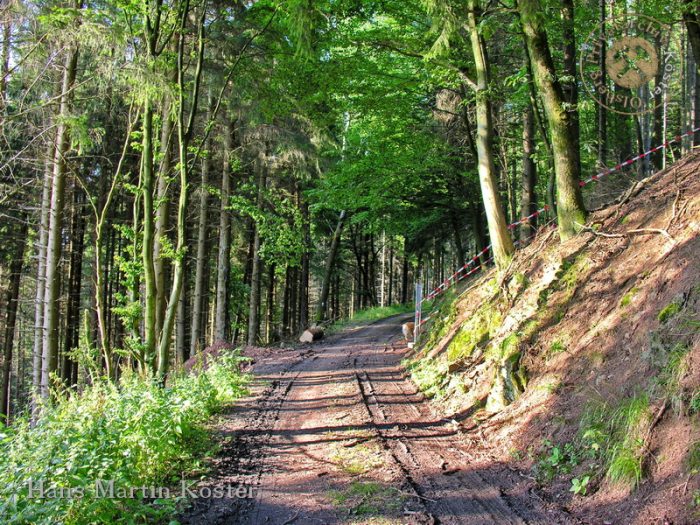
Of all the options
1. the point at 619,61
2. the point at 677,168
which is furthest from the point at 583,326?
the point at 619,61

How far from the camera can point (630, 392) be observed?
4.33 metres

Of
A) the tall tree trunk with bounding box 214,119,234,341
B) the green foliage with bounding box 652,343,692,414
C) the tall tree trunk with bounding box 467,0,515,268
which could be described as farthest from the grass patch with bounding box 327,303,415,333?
the green foliage with bounding box 652,343,692,414

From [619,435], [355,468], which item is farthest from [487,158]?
[355,468]

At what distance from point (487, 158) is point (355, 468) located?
23.0ft

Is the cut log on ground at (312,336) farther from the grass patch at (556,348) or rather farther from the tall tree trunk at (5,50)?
the grass patch at (556,348)

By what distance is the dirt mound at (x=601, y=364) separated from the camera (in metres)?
3.67

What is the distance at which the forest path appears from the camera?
12.7ft

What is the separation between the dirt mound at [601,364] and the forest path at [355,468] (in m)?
0.39

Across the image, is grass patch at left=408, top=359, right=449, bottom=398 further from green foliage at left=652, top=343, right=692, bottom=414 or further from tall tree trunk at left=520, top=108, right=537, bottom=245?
tall tree trunk at left=520, top=108, right=537, bottom=245

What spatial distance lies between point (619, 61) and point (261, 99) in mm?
7460

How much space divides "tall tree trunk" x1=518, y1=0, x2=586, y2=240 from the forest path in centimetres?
395

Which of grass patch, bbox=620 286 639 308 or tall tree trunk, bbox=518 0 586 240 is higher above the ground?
tall tree trunk, bbox=518 0 586 240

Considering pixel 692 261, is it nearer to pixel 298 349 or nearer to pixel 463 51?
pixel 463 51

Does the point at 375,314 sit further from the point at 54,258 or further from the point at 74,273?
the point at 54,258
